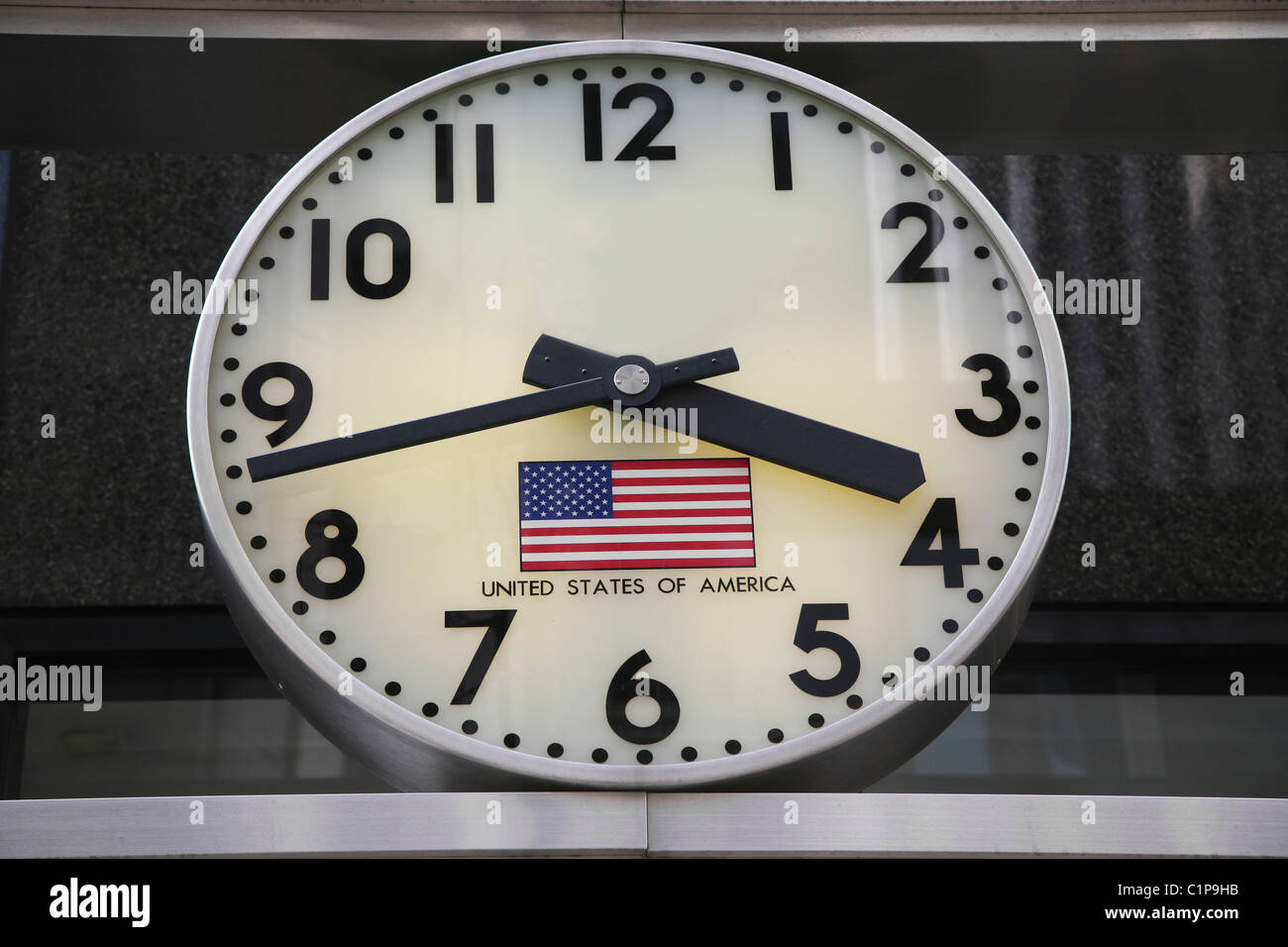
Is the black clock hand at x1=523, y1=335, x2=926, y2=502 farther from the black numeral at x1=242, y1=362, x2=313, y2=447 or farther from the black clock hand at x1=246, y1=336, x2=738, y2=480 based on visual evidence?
the black numeral at x1=242, y1=362, x2=313, y2=447

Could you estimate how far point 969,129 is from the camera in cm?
269

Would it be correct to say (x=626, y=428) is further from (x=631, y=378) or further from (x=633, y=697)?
(x=633, y=697)

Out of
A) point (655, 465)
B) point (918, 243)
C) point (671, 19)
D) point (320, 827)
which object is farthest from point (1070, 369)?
point (320, 827)

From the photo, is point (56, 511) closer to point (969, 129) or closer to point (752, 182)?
point (752, 182)

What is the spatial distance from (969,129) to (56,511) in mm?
1768

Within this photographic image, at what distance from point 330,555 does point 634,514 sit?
1.29 ft

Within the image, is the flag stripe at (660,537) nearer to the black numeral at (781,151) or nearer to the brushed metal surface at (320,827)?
the brushed metal surface at (320,827)

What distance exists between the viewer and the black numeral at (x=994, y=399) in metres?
2.09

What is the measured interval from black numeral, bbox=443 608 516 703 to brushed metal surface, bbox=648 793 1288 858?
27 centimetres

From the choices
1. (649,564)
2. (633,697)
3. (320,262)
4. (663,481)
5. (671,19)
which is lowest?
(633,697)

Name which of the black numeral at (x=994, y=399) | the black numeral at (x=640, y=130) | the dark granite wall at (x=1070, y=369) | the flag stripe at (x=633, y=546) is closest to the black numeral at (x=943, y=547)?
the black numeral at (x=994, y=399)

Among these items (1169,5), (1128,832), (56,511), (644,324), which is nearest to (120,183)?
(56,511)

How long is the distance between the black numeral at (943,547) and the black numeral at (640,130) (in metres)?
0.66

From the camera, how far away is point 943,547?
6.67 ft
